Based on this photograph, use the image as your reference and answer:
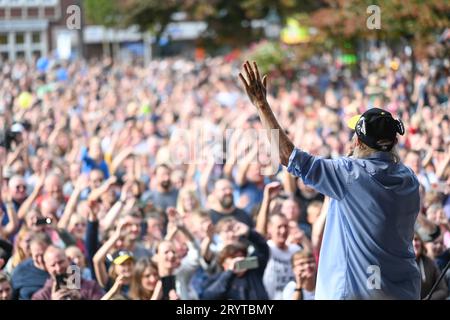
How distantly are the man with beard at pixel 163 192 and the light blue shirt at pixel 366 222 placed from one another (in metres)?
6.10

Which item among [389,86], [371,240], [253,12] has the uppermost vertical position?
[253,12]

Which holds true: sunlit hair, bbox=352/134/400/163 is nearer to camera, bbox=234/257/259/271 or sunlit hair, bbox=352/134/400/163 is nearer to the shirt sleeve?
the shirt sleeve

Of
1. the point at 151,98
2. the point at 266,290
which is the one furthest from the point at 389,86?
the point at 266,290

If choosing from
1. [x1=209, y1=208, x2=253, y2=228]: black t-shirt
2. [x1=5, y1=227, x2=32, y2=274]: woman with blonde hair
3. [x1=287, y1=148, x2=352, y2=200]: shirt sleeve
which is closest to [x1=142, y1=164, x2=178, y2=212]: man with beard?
[x1=209, y1=208, x2=253, y2=228]: black t-shirt

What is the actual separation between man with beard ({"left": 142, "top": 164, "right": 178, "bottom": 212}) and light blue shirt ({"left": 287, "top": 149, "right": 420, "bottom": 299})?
6096mm

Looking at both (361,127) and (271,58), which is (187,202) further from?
(271,58)

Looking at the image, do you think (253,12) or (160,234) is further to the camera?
(253,12)

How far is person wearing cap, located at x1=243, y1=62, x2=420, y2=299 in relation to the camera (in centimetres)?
457

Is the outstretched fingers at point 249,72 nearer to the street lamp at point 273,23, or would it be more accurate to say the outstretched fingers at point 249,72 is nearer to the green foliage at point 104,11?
the street lamp at point 273,23

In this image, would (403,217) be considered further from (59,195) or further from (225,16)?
(225,16)

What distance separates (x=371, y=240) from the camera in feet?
15.1

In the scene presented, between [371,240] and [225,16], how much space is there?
38447mm

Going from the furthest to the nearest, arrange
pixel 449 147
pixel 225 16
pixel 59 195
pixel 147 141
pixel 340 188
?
1. pixel 225 16
2. pixel 147 141
3. pixel 449 147
4. pixel 59 195
5. pixel 340 188

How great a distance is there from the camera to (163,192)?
1091 cm
